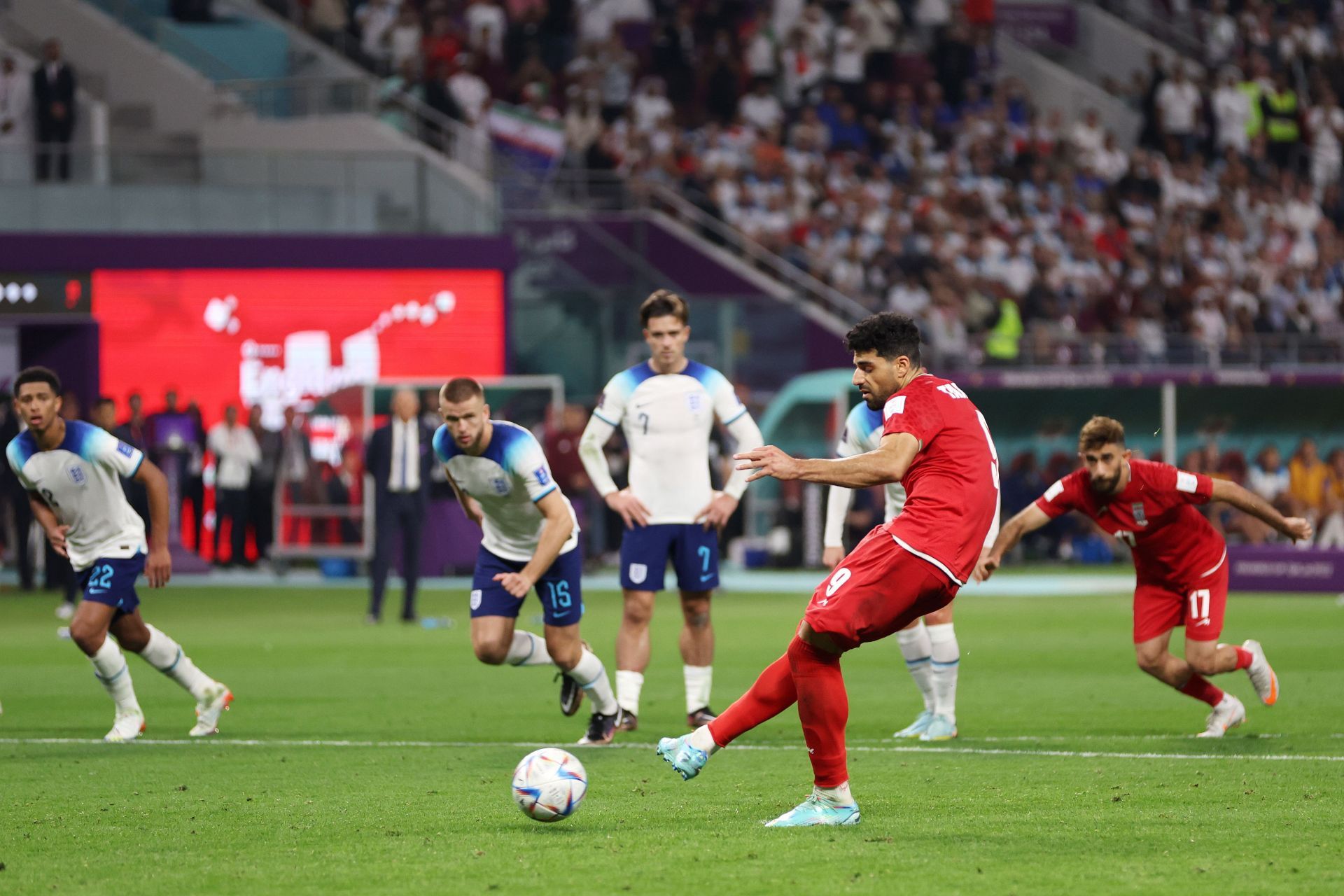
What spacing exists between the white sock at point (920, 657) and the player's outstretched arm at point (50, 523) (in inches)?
187

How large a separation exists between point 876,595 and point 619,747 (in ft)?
10.9

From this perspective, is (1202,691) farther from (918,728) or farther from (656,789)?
(656,789)

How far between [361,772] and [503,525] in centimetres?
175

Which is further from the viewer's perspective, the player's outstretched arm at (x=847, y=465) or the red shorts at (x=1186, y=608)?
the red shorts at (x=1186, y=608)

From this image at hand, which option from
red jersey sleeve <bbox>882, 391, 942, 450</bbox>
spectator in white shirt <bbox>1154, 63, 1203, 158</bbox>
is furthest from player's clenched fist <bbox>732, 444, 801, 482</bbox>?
spectator in white shirt <bbox>1154, 63, 1203, 158</bbox>

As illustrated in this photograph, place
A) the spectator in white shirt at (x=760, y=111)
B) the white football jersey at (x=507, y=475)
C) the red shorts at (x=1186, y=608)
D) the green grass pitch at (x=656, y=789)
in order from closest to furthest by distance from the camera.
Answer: the green grass pitch at (x=656, y=789)
the white football jersey at (x=507, y=475)
the red shorts at (x=1186, y=608)
the spectator in white shirt at (x=760, y=111)

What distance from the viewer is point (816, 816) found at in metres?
7.67

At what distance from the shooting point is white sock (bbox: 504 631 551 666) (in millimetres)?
10859

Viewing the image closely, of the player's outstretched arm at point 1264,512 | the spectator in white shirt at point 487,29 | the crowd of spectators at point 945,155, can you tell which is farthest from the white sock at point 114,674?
the spectator in white shirt at point 487,29

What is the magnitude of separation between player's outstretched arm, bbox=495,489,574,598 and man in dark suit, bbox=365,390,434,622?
866cm

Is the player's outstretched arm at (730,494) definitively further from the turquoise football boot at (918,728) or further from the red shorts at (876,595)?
the red shorts at (876,595)

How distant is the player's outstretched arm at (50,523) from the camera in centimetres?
1113

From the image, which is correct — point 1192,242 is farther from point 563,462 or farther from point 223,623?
point 223,623

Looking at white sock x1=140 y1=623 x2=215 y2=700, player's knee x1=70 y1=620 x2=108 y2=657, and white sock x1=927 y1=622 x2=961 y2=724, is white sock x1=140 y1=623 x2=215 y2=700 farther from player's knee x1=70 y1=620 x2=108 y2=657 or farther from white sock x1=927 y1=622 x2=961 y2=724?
→ white sock x1=927 y1=622 x2=961 y2=724
